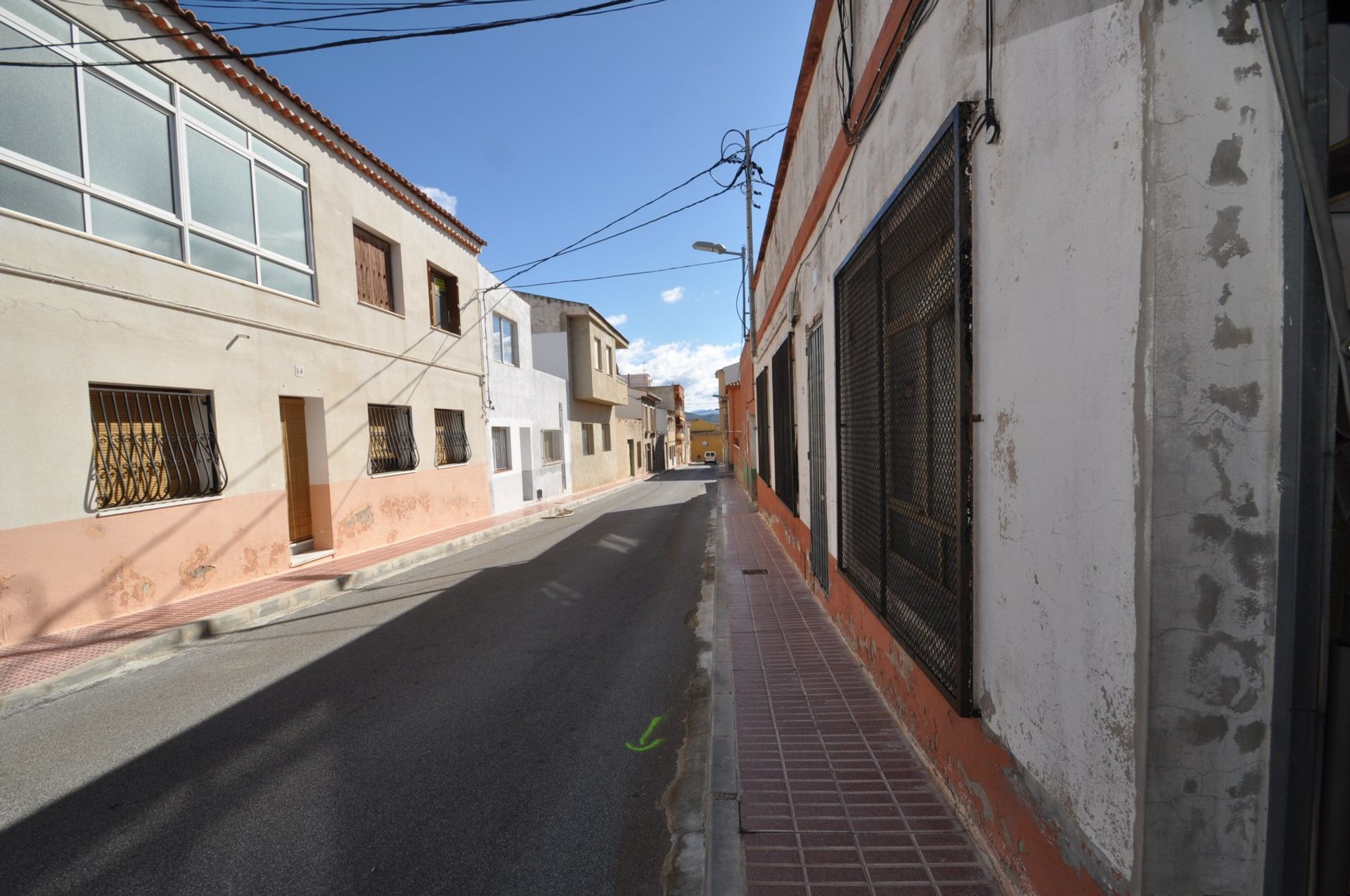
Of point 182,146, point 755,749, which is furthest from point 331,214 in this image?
point 755,749

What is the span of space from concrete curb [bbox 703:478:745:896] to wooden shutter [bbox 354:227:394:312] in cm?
966

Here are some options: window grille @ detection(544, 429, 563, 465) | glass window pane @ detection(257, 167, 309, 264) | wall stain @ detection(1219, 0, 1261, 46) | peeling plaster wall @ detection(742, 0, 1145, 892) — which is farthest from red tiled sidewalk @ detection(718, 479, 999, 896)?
window grille @ detection(544, 429, 563, 465)

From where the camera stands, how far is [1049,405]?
178cm

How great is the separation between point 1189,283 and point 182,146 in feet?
31.6

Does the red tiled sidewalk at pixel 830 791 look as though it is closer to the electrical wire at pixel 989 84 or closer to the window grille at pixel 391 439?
the electrical wire at pixel 989 84

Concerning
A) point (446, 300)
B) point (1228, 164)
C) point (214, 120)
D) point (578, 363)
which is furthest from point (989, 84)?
point (578, 363)

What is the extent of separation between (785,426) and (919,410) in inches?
213

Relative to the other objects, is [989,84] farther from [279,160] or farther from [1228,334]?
[279,160]

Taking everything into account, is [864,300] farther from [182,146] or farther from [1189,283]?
[182,146]

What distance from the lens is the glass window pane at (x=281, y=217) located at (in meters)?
8.55

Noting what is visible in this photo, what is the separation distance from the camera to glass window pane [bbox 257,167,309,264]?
8547 millimetres

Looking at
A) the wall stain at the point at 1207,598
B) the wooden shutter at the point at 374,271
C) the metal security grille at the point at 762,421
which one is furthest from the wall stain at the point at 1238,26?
the wooden shutter at the point at 374,271

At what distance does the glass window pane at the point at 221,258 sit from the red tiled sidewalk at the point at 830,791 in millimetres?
7746

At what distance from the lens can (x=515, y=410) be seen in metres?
17.8
